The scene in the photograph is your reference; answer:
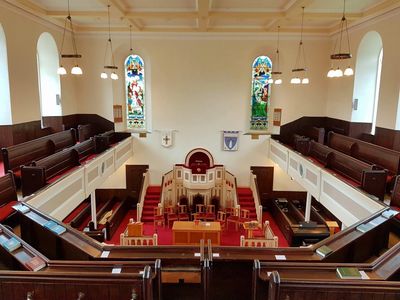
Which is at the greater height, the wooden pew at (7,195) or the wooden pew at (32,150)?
the wooden pew at (32,150)

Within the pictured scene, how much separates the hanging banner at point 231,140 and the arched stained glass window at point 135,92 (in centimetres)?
397

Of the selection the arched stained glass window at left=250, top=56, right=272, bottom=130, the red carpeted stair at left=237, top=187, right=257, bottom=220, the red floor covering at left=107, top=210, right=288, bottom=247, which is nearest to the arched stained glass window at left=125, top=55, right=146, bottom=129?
the red floor covering at left=107, top=210, right=288, bottom=247

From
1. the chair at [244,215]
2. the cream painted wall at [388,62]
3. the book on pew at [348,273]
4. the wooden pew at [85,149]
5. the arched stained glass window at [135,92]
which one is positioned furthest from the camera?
the arched stained glass window at [135,92]

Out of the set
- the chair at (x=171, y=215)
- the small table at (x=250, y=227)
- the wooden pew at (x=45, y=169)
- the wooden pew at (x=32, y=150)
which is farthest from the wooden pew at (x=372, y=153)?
the wooden pew at (x=32, y=150)

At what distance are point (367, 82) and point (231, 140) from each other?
607 cm

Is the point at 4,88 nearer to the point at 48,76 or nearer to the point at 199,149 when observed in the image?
the point at 48,76

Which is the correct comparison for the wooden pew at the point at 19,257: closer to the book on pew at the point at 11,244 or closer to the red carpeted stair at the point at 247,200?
the book on pew at the point at 11,244

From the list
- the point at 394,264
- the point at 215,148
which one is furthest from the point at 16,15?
the point at 394,264

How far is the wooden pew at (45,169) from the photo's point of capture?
22.2 ft

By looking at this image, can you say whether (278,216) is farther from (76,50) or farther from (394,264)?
(76,50)

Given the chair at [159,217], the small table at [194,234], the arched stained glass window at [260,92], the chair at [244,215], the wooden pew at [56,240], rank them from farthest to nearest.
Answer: the arched stained glass window at [260,92]
the chair at [244,215]
the chair at [159,217]
the small table at [194,234]
the wooden pew at [56,240]

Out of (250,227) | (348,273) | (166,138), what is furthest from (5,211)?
(166,138)

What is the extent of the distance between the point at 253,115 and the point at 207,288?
12.0m

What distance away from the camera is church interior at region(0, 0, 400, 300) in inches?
156
